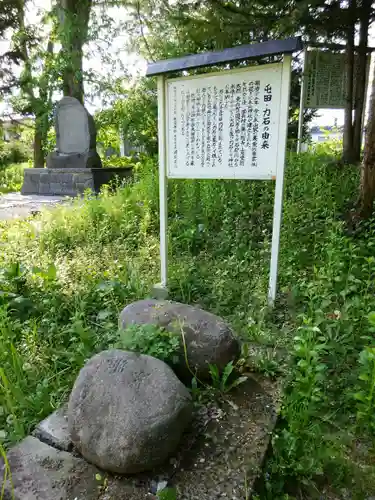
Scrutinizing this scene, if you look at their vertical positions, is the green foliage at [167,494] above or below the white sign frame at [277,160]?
below

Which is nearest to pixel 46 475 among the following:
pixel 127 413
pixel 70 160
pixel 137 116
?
pixel 127 413

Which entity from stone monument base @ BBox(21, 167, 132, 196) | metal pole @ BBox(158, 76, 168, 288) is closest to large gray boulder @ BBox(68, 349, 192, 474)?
metal pole @ BBox(158, 76, 168, 288)

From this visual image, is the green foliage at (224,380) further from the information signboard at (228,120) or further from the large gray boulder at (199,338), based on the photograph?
the information signboard at (228,120)

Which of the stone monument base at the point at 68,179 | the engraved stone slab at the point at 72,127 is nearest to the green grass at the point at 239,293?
the stone monument base at the point at 68,179

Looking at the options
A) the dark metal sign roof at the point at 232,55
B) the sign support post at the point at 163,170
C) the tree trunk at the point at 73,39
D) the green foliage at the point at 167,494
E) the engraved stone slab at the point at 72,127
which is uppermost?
the tree trunk at the point at 73,39

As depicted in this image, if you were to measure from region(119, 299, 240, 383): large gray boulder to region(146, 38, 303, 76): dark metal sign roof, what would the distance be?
1.83m

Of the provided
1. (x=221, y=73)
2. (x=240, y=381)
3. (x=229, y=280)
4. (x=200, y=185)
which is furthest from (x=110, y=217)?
(x=240, y=381)

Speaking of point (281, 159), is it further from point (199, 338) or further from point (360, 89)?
point (360, 89)

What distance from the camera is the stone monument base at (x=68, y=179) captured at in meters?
8.58

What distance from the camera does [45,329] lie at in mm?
2512

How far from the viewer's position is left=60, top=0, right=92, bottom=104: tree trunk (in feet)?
31.8

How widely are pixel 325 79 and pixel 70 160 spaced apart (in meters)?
6.51

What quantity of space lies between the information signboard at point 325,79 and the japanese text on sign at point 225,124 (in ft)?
17.3

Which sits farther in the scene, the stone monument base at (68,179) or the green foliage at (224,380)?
the stone monument base at (68,179)
